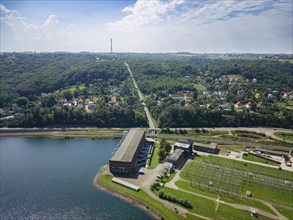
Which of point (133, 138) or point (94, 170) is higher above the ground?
point (133, 138)

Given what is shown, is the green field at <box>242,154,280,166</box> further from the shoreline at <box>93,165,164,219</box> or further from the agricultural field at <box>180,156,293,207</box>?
the shoreline at <box>93,165,164,219</box>

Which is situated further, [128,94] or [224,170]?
[128,94]

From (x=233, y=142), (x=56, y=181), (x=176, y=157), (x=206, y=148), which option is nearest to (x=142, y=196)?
(x=176, y=157)

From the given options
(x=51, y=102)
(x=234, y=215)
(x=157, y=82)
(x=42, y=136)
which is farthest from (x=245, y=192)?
(x=157, y=82)

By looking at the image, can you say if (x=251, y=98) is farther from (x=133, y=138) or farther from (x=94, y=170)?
(x=94, y=170)

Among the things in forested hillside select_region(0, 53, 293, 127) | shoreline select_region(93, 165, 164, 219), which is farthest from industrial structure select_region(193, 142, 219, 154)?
shoreline select_region(93, 165, 164, 219)

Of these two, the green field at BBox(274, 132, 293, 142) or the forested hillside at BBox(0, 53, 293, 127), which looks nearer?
the green field at BBox(274, 132, 293, 142)

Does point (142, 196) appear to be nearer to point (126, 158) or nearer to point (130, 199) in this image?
point (130, 199)
